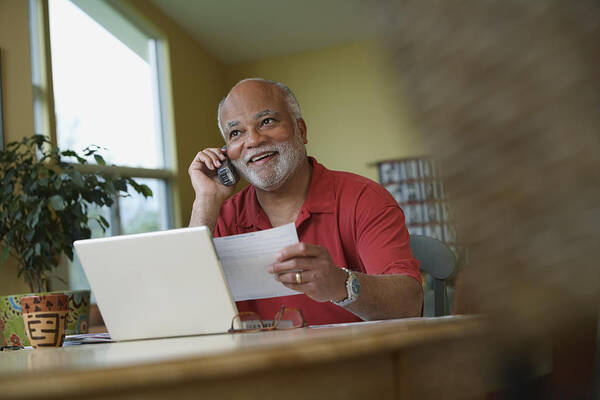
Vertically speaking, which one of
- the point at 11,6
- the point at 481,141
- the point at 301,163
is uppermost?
the point at 11,6

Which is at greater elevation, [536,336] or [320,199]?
[320,199]

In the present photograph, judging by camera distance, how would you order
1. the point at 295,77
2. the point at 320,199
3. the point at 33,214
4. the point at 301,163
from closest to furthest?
1. the point at 320,199
2. the point at 301,163
3. the point at 33,214
4. the point at 295,77

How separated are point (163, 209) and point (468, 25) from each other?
223 inches

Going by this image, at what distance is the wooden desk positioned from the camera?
46cm

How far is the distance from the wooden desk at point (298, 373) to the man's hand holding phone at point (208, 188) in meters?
1.27

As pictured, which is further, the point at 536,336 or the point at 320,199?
the point at 320,199

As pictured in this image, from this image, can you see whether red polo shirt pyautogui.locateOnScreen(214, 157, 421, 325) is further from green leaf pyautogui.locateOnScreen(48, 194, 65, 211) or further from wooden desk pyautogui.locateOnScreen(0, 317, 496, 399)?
green leaf pyautogui.locateOnScreen(48, 194, 65, 211)

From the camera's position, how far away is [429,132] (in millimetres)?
276

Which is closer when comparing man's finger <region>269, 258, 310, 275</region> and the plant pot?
man's finger <region>269, 258, 310, 275</region>

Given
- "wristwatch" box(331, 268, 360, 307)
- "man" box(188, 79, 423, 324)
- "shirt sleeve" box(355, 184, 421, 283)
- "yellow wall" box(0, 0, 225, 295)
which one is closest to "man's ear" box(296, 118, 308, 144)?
"man" box(188, 79, 423, 324)

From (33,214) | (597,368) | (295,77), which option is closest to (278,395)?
(597,368)

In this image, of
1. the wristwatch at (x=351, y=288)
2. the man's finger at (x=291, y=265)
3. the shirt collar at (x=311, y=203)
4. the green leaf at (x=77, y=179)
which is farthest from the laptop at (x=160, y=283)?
the green leaf at (x=77, y=179)

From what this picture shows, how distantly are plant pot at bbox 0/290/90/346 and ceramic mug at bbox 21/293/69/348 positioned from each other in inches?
22.0

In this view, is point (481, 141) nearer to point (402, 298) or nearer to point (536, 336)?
point (536, 336)
